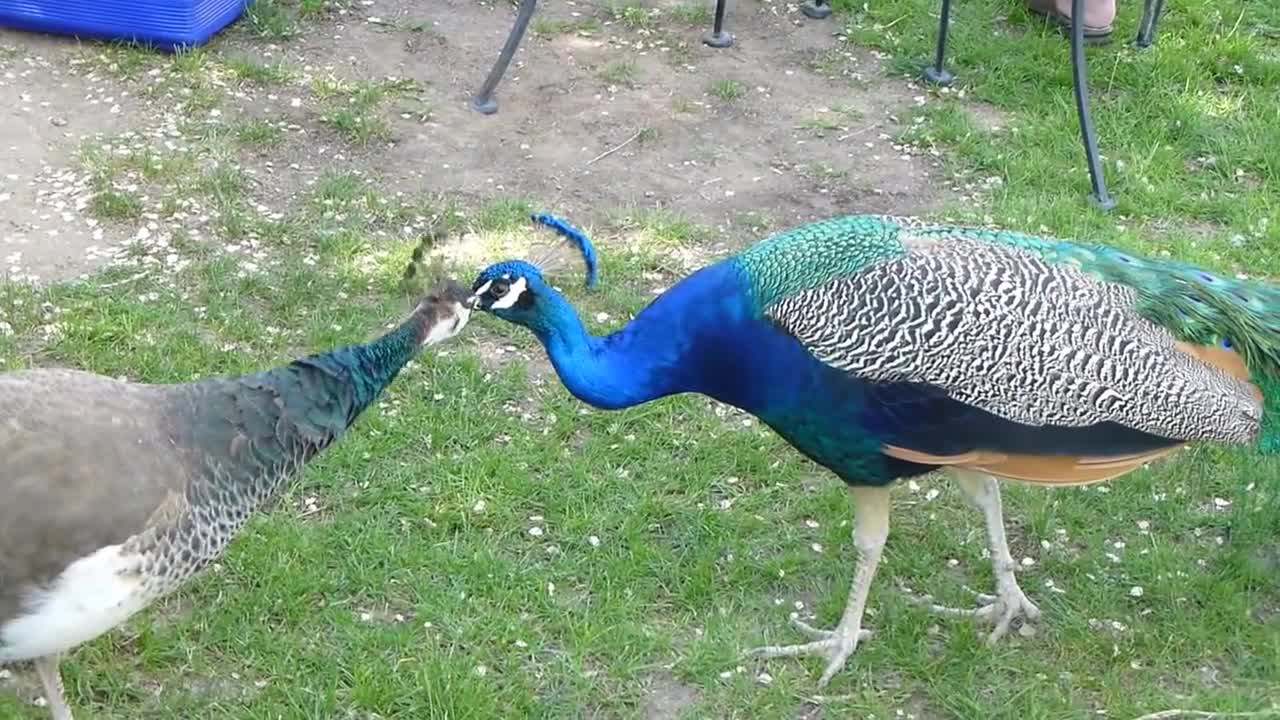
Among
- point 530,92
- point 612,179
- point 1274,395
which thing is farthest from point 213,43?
point 1274,395

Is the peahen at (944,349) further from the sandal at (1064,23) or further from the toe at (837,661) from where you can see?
the sandal at (1064,23)

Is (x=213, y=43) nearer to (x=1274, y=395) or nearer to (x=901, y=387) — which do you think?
(x=901, y=387)

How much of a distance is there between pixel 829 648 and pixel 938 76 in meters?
2.91

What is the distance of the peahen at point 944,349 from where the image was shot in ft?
8.53

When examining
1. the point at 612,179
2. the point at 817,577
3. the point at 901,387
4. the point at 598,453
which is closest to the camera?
the point at 901,387

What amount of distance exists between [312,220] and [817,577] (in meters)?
1.96

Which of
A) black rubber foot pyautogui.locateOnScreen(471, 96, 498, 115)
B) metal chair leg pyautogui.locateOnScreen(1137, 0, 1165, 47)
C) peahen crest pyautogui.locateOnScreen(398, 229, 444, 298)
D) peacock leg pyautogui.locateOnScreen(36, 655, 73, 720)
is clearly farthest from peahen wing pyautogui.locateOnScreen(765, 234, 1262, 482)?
metal chair leg pyautogui.locateOnScreen(1137, 0, 1165, 47)

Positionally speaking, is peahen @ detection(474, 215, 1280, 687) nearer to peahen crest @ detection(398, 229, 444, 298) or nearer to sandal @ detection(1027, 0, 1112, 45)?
peahen crest @ detection(398, 229, 444, 298)

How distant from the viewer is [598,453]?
3.49 metres

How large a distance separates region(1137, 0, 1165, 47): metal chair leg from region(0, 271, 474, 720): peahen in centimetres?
378

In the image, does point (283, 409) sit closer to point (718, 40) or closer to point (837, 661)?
point (837, 661)

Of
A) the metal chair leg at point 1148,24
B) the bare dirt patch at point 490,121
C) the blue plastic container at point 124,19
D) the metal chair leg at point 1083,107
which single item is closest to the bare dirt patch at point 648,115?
the bare dirt patch at point 490,121

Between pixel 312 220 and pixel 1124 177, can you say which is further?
pixel 1124 177

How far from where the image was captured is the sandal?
17.8ft
